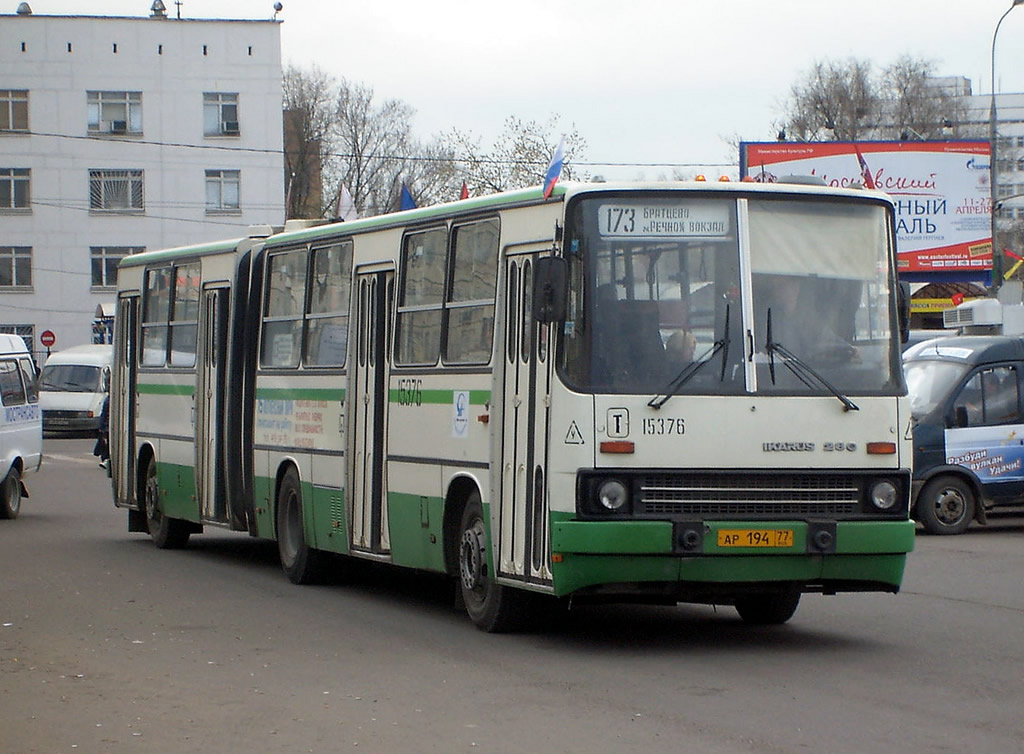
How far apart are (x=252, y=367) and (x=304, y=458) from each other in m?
1.72

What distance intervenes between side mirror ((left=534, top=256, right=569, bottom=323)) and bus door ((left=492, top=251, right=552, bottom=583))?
1.42 feet

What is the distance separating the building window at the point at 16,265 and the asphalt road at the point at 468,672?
174 ft

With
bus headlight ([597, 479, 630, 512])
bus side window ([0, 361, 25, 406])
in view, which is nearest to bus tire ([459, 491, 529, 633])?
bus headlight ([597, 479, 630, 512])

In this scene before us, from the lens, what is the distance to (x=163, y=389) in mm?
18953

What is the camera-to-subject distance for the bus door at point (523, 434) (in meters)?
11.0

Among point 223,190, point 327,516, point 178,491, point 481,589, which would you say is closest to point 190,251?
point 178,491

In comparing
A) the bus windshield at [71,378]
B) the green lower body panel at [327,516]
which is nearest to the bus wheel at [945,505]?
the green lower body panel at [327,516]

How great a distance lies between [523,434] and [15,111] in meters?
59.2

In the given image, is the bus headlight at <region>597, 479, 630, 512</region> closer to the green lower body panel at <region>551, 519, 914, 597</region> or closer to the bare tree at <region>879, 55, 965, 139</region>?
the green lower body panel at <region>551, 519, 914, 597</region>

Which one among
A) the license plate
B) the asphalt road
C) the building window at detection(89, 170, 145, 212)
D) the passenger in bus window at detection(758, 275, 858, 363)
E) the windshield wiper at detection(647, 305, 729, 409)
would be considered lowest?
the asphalt road

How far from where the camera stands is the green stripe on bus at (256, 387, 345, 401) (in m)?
14.7

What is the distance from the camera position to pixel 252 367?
16750 millimetres

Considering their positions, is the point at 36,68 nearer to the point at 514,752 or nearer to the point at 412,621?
the point at 412,621

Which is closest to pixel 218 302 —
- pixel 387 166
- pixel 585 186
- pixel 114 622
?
pixel 114 622
